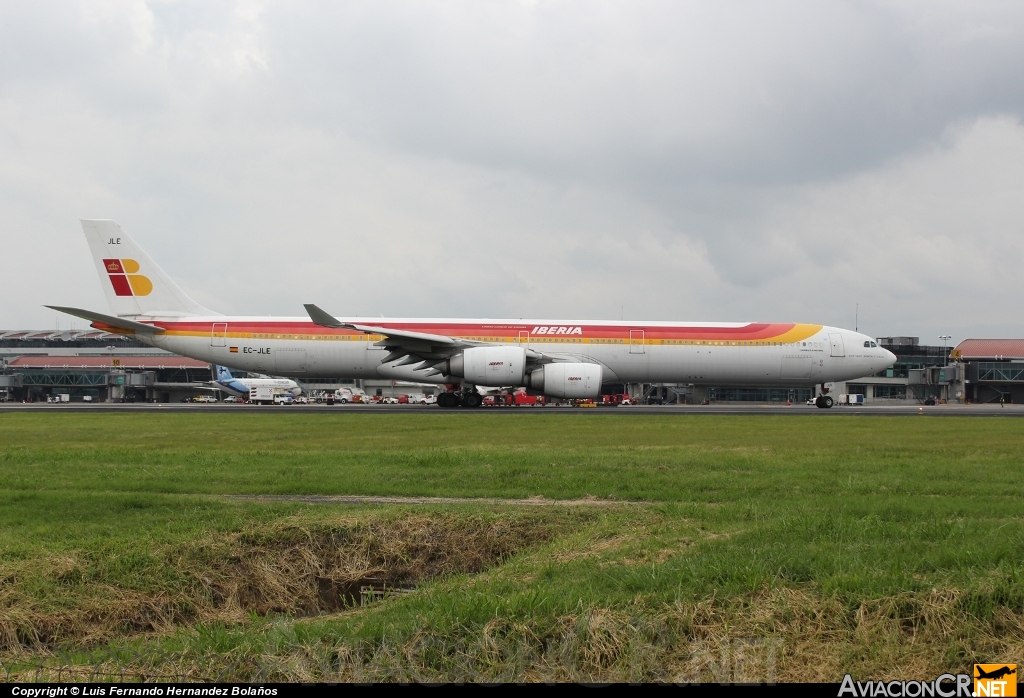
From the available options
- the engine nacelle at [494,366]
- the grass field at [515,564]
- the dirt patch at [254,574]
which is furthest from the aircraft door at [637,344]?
the dirt patch at [254,574]

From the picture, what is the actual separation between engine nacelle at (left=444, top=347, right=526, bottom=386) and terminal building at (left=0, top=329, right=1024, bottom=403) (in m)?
28.0

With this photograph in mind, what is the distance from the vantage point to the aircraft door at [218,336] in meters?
33.9

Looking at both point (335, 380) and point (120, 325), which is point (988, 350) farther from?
point (120, 325)

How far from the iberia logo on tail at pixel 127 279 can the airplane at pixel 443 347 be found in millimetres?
44

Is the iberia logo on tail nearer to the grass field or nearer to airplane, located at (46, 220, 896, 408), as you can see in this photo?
airplane, located at (46, 220, 896, 408)

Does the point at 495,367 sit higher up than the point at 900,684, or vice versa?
the point at 495,367

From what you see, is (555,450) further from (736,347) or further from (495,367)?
(736,347)

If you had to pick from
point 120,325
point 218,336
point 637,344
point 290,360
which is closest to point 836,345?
point 637,344

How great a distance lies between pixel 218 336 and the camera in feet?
111

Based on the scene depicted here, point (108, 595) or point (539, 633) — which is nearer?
point (539, 633)

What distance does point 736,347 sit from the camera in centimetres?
3466

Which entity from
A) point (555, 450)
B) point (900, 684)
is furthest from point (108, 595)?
point (555, 450)

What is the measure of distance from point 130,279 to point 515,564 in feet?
106

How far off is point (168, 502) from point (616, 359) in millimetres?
26302
